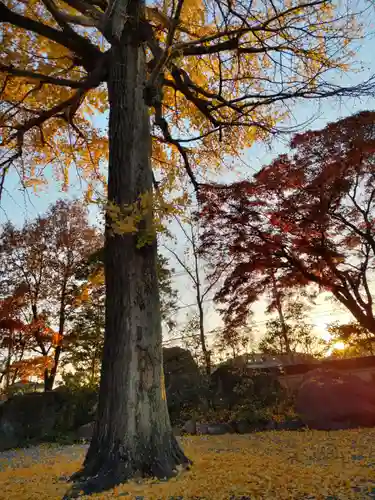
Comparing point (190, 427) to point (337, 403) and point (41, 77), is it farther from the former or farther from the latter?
point (41, 77)

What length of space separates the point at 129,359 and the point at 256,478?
52.0 inches

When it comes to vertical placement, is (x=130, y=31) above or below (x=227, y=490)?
above

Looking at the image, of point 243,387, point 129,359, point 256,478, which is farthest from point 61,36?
point 243,387

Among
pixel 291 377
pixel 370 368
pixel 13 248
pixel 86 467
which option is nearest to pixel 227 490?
pixel 86 467

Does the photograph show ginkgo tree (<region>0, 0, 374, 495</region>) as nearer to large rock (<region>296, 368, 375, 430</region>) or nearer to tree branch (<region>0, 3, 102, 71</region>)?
tree branch (<region>0, 3, 102, 71</region>)

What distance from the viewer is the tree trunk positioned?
9.02 feet

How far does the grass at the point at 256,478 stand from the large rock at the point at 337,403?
177 cm

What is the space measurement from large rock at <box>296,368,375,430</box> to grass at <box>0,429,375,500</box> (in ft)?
5.81

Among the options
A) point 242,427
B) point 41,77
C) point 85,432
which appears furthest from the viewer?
point 85,432

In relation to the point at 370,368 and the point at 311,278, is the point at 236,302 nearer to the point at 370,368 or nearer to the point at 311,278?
the point at 311,278

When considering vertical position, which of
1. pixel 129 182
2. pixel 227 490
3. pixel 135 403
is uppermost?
pixel 129 182

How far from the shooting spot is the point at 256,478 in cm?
254

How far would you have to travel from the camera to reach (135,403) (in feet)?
9.47

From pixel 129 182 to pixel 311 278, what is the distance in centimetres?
387
